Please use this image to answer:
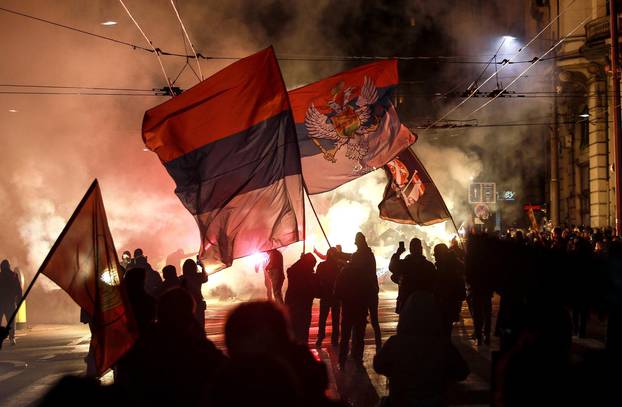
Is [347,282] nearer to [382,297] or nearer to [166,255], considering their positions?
[382,297]

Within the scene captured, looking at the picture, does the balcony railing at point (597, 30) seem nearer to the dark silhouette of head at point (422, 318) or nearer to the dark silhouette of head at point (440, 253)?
the dark silhouette of head at point (440, 253)

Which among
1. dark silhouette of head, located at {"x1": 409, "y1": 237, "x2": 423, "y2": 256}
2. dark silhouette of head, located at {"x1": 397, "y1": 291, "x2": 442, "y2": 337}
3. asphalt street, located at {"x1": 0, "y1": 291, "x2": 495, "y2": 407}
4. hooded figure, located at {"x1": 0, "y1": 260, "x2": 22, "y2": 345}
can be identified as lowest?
asphalt street, located at {"x1": 0, "y1": 291, "x2": 495, "y2": 407}

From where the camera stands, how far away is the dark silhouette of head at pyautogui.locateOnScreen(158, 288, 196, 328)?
4.50m

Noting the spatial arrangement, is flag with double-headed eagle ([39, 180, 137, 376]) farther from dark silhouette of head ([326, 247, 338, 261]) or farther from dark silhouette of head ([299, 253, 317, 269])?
dark silhouette of head ([326, 247, 338, 261])

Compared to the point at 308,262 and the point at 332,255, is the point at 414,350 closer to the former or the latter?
the point at 308,262

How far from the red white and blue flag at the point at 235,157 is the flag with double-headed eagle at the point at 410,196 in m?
3.02

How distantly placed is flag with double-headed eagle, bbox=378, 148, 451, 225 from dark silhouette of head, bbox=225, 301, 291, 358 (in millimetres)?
6944

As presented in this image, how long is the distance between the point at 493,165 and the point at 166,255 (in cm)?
2459

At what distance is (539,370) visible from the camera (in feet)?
11.8

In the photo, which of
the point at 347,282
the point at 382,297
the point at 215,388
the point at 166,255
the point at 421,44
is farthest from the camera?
the point at 421,44

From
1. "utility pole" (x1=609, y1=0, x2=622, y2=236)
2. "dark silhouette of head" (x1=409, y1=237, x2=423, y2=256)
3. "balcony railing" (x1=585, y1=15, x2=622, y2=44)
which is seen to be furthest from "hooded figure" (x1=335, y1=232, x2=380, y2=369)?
"balcony railing" (x1=585, y1=15, x2=622, y2=44)

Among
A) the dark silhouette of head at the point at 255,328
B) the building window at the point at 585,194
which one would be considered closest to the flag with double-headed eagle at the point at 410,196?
the dark silhouette of head at the point at 255,328

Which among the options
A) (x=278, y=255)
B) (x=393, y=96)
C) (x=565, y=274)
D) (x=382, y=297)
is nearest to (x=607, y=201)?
(x=382, y=297)

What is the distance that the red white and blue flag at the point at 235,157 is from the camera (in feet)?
24.4
